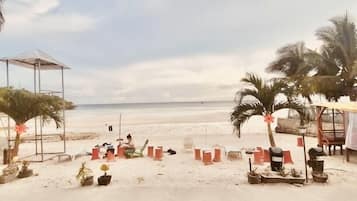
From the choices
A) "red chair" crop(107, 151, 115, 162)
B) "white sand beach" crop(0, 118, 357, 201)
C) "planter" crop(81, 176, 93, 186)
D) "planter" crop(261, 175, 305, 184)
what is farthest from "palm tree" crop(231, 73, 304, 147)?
"planter" crop(81, 176, 93, 186)

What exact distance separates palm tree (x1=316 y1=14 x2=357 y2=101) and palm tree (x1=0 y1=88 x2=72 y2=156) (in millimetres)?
13862

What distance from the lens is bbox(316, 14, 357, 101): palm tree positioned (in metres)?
19.1

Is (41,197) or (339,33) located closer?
(41,197)

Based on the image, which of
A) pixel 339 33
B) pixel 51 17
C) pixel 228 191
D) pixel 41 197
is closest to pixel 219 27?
pixel 339 33

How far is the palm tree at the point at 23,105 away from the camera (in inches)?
485

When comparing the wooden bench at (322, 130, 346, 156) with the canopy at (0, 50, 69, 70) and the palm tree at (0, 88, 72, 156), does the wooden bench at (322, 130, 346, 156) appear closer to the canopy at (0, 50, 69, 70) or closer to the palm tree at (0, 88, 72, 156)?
the palm tree at (0, 88, 72, 156)

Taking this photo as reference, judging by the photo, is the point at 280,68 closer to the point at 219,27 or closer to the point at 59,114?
the point at 219,27

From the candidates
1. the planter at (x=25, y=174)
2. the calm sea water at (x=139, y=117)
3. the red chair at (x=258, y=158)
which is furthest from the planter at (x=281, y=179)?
the calm sea water at (x=139, y=117)

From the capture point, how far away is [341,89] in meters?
19.2

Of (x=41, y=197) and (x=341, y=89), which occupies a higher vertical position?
(x=341, y=89)

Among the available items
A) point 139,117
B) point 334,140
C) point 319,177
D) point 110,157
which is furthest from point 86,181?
point 139,117

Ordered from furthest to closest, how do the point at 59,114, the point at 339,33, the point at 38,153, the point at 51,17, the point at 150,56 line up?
the point at 150,56 → the point at 339,33 → the point at 51,17 → the point at 38,153 → the point at 59,114

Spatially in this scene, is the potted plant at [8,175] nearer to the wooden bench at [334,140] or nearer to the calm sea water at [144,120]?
the calm sea water at [144,120]

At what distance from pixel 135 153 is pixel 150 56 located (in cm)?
1965
